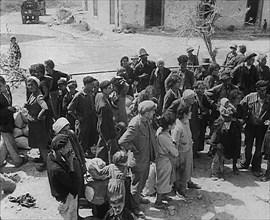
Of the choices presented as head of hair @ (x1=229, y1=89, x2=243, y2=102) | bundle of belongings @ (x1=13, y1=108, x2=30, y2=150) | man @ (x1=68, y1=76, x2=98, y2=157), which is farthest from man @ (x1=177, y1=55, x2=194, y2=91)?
bundle of belongings @ (x1=13, y1=108, x2=30, y2=150)

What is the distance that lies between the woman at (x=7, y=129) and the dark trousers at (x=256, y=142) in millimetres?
3977

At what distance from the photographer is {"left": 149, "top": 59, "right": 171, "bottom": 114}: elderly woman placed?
7.78m

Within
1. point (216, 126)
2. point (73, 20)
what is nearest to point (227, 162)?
point (216, 126)

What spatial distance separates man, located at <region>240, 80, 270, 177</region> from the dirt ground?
25 centimetres

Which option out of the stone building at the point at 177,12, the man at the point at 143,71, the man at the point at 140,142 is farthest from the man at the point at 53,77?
the stone building at the point at 177,12

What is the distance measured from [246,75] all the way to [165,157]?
335 centimetres

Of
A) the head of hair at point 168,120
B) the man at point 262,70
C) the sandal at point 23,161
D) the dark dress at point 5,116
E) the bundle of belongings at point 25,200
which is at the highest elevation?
the man at point 262,70

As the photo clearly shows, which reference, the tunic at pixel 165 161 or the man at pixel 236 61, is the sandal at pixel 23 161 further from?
the man at pixel 236 61

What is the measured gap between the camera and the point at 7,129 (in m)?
6.44

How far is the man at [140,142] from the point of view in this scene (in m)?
5.19

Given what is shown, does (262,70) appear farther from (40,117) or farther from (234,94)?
(40,117)

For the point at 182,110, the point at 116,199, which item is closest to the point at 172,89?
the point at 182,110

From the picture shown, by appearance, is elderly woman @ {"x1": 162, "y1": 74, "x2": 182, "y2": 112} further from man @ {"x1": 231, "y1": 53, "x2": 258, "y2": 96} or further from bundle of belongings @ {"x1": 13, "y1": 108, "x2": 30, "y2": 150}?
bundle of belongings @ {"x1": 13, "y1": 108, "x2": 30, "y2": 150}

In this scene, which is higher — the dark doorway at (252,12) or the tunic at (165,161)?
the dark doorway at (252,12)
